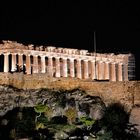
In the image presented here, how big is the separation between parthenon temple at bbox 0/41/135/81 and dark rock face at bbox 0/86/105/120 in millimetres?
7845

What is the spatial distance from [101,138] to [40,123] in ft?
24.4

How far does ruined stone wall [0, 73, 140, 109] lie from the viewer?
8706cm

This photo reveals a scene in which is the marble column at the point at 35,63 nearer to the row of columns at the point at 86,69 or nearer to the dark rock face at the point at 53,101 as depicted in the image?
the row of columns at the point at 86,69

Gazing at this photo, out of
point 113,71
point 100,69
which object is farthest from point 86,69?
point 113,71

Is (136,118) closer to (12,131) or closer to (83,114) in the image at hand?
(83,114)

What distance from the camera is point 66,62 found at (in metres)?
103

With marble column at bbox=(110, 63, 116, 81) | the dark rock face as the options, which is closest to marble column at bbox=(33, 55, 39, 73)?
the dark rock face

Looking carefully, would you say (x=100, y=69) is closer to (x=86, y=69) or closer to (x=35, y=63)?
(x=86, y=69)

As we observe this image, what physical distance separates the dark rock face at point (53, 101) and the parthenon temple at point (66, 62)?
7.84 metres

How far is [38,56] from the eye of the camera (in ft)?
328

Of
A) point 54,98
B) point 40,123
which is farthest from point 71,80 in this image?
point 40,123

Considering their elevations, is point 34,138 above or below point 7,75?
below

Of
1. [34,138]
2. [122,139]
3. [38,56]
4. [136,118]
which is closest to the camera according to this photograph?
[34,138]

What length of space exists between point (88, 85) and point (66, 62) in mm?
13999
